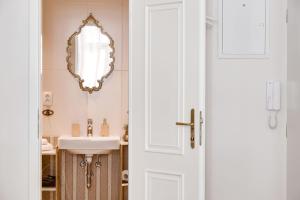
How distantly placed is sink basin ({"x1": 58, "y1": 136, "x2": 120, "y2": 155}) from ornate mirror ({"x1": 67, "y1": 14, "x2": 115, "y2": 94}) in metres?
0.62

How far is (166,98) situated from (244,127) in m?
0.66

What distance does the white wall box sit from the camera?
331cm

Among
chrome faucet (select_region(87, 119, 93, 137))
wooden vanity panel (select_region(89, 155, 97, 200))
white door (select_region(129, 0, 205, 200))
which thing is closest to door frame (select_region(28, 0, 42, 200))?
white door (select_region(129, 0, 205, 200))

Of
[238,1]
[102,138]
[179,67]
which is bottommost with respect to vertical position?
[102,138]

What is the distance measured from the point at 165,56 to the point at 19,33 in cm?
104

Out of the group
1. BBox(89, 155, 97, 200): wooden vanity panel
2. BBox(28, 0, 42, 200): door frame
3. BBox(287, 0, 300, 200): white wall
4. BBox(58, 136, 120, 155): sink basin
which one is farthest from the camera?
BBox(89, 155, 97, 200): wooden vanity panel

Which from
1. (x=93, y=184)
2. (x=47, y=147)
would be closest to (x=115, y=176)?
(x=93, y=184)

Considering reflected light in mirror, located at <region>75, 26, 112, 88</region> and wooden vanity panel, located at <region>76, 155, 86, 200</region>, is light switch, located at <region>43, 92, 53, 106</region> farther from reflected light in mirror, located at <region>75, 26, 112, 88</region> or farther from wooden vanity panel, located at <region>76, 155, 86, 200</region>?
wooden vanity panel, located at <region>76, 155, 86, 200</region>

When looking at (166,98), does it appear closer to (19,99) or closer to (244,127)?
(244,127)

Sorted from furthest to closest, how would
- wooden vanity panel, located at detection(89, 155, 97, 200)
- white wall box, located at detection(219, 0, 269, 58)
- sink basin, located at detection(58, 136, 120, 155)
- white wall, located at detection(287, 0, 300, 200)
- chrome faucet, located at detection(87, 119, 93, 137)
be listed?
wooden vanity panel, located at detection(89, 155, 97, 200)
chrome faucet, located at detection(87, 119, 93, 137)
sink basin, located at detection(58, 136, 120, 155)
white wall box, located at detection(219, 0, 269, 58)
white wall, located at detection(287, 0, 300, 200)

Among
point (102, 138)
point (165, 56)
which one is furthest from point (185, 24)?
point (102, 138)

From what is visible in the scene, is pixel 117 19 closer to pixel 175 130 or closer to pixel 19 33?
pixel 19 33

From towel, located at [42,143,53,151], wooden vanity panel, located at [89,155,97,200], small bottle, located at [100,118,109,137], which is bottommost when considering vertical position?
wooden vanity panel, located at [89,155,97,200]

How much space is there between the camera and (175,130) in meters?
3.11
